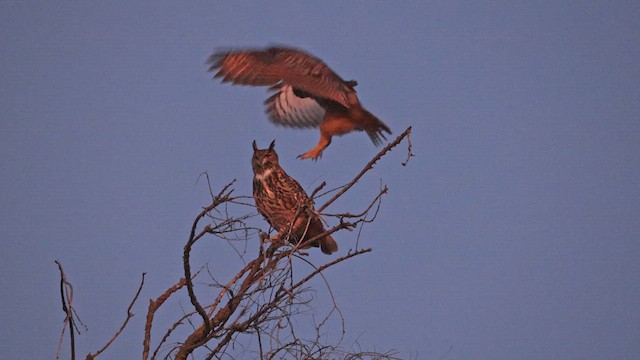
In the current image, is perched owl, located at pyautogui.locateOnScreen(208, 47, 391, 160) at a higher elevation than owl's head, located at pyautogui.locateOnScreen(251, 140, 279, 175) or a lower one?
higher

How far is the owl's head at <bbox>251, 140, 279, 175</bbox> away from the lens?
5.86 metres

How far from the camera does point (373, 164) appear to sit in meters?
3.70

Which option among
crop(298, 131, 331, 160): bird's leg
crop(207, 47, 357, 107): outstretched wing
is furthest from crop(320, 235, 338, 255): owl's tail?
crop(207, 47, 357, 107): outstretched wing

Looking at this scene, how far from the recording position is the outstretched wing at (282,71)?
5426mm

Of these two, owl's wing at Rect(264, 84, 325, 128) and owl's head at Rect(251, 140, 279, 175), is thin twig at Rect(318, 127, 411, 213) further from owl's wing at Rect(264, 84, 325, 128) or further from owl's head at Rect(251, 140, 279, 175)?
owl's wing at Rect(264, 84, 325, 128)

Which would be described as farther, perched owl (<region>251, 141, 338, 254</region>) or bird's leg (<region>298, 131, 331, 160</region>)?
bird's leg (<region>298, 131, 331, 160</region>)

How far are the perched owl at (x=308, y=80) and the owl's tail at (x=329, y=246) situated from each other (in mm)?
676

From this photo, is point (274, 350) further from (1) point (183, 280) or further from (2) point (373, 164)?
(2) point (373, 164)

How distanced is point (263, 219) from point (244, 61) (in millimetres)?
1081

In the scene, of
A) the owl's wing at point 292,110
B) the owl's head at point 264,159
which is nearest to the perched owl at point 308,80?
the owl's head at point 264,159

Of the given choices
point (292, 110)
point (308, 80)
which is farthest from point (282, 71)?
point (292, 110)

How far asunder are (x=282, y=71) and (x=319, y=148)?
0.67 meters

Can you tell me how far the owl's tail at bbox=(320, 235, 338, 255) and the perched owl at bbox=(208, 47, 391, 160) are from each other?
676 mm

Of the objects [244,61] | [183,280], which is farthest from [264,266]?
[244,61]
